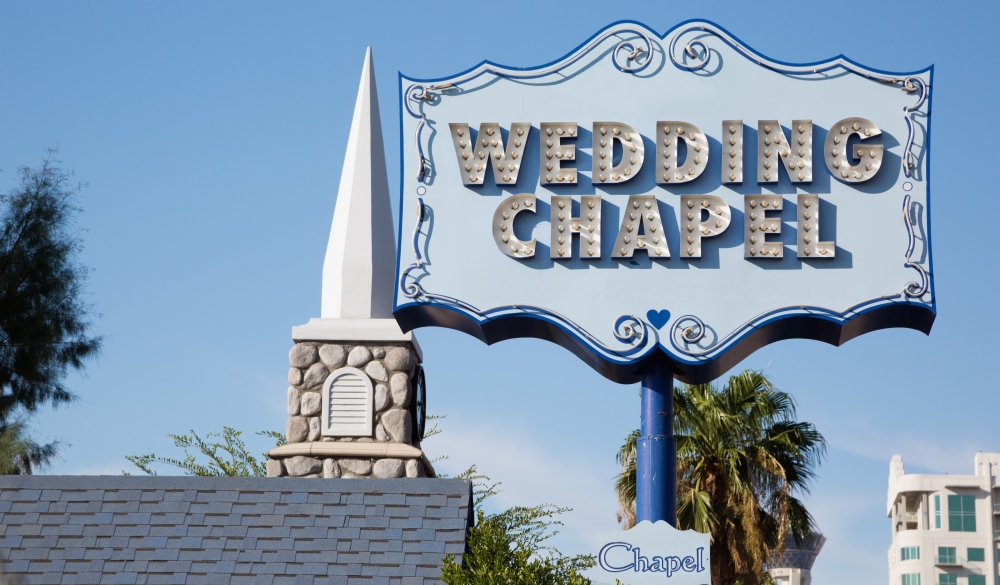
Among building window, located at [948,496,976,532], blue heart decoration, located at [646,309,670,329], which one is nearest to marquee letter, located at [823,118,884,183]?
blue heart decoration, located at [646,309,670,329]

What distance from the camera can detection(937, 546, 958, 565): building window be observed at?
89.7 meters

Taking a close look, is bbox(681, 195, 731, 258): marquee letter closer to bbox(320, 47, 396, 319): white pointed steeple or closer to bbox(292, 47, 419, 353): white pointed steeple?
bbox(292, 47, 419, 353): white pointed steeple

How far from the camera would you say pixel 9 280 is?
29609mm

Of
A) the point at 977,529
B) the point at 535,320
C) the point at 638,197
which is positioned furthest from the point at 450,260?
the point at 977,529

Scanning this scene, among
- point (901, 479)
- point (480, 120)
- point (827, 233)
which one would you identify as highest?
point (901, 479)

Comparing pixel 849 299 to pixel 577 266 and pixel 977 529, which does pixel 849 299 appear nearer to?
pixel 577 266

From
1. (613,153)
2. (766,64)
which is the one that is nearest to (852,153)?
(766,64)

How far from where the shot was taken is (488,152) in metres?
15.6

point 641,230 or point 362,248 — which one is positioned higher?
point 362,248

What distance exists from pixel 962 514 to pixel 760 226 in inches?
3297

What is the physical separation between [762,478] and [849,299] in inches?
361

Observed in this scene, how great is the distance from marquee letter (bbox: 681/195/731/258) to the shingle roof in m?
3.84

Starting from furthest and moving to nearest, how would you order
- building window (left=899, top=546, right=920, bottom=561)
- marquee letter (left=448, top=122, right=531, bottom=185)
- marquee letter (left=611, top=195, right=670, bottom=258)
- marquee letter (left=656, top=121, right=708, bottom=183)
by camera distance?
building window (left=899, top=546, right=920, bottom=561) < marquee letter (left=448, top=122, right=531, bottom=185) < marquee letter (left=656, top=121, right=708, bottom=183) < marquee letter (left=611, top=195, right=670, bottom=258)

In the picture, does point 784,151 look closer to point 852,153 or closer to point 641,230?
point 852,153
